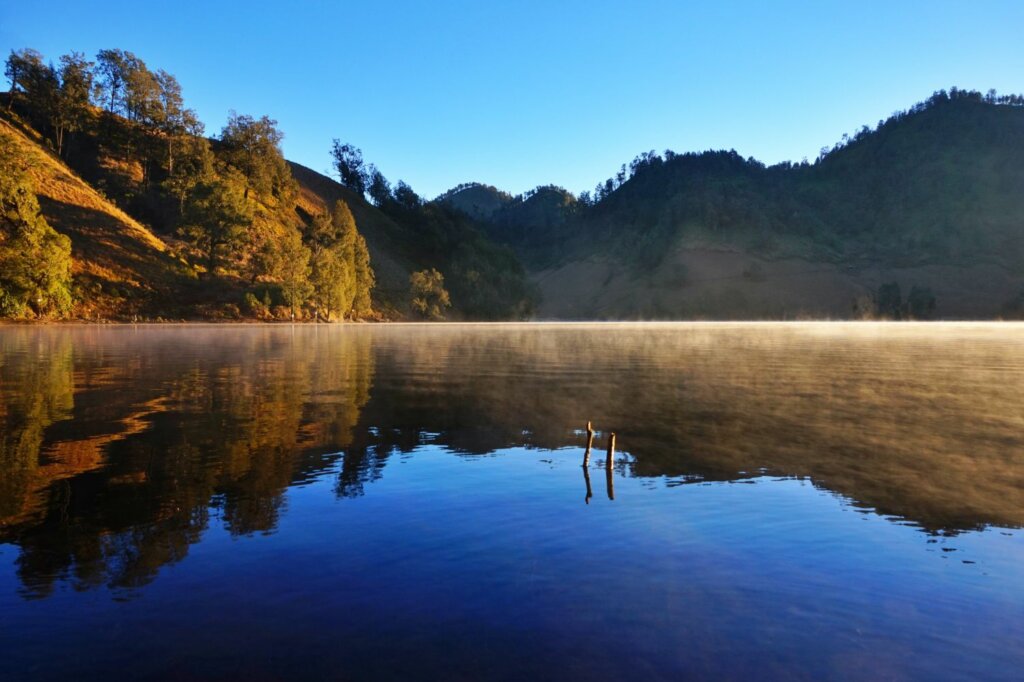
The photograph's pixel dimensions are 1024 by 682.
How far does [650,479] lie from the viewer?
53.8 ft

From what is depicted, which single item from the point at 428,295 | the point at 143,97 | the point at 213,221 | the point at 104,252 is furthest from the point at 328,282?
the point at 143,97

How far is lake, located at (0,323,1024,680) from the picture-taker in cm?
785

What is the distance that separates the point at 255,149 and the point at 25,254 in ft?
277

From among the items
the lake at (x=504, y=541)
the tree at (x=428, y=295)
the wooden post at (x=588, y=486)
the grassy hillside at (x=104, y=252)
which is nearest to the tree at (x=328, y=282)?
the grassy hillside at (x=104, y=252)

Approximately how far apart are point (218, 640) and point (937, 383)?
37831mm

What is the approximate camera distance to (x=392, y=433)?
71.9 ft

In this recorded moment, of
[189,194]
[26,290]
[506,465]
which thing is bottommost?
[506,465]

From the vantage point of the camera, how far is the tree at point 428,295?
161m

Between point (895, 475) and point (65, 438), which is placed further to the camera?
point (65, 438)

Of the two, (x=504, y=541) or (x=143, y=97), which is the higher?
(x=143, y=97)

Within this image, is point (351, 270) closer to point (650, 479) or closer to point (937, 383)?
point (937, 383)

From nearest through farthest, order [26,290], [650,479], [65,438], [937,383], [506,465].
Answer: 1. [650,479]
2. [506,465]
3. [65,438]
4. [937,383]
5. [26,290]

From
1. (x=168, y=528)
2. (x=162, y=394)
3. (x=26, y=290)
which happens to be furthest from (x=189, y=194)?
(x=168, y=528)

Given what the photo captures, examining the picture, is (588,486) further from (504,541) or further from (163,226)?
(163,226)
